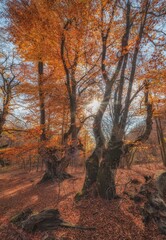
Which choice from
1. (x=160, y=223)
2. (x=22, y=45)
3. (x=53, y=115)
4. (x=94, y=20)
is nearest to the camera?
(x=160, y=223)

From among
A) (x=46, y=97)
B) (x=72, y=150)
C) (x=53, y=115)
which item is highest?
(x=46, y=97)

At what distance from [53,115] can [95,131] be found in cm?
696

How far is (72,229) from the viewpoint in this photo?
4.54m

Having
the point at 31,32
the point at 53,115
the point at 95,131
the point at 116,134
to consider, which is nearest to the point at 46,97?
the point at 53,115

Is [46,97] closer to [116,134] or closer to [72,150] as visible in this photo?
[72,150]

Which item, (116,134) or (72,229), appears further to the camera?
(116,134)

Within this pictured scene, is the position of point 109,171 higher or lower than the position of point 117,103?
lower

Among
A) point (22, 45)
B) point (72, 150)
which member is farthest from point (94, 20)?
point (72, 150)

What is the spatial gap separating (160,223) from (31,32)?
952 centimetres

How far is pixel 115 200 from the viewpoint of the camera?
6109mm

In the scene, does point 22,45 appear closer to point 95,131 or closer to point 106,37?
point 106,37

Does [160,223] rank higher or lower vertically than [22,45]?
lower

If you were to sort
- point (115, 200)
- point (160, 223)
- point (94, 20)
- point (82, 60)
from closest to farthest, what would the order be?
1. point (160, 223)
2. point (115, 200)
3. point (94, 20)
4. point (82, 60)

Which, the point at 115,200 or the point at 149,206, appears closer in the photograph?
the point at 149,206
